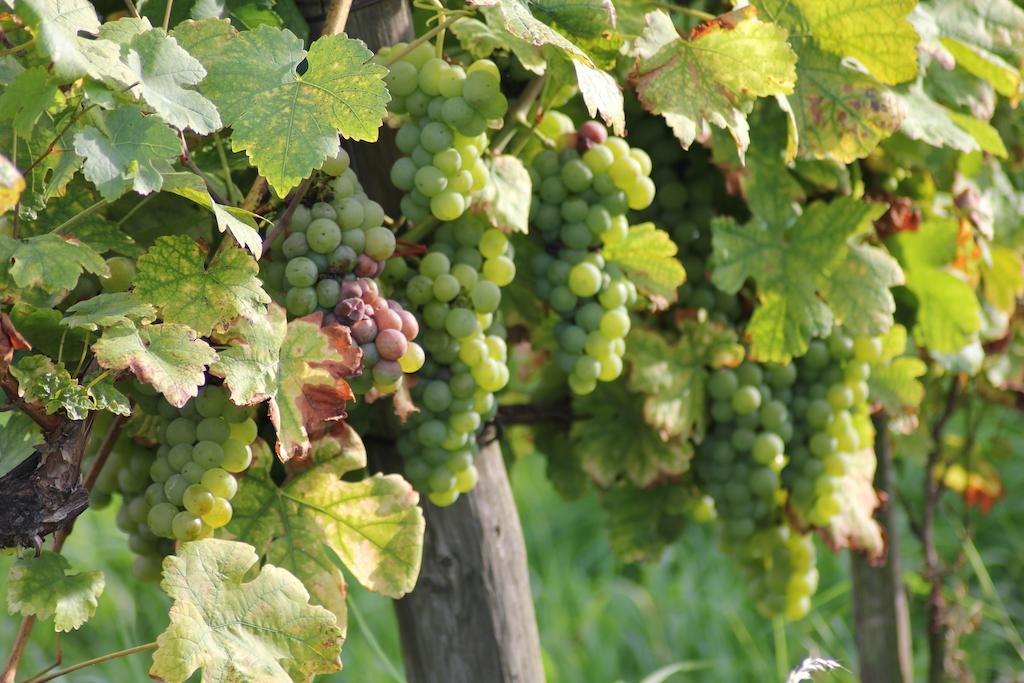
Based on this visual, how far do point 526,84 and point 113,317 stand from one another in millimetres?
548

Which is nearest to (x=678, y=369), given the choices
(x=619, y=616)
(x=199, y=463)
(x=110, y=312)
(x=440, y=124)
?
(x=440, y=124)

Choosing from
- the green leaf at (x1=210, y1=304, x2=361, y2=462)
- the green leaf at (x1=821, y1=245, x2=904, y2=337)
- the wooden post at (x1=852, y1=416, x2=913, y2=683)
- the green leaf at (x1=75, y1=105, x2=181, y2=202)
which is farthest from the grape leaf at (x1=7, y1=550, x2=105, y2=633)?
the wooden post at (x1=852, y1=416, x2=913, y2=683)

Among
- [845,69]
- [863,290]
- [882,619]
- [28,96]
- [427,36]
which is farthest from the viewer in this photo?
[882,619]

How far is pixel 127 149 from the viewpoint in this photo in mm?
722

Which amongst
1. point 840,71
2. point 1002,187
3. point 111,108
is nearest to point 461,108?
point 111,108

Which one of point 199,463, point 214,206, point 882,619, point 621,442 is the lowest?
point 882,619

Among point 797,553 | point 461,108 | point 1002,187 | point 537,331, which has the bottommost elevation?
point 797,553

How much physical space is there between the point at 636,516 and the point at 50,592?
81cm

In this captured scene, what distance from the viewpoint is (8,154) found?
2.61 feet

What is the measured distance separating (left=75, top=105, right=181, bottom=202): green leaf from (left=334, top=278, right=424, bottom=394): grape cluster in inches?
8.0

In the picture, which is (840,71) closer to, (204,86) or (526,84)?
(526,84)

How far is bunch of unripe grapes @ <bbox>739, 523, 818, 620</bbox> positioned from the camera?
4.70 feet

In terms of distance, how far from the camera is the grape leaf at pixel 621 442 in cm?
131

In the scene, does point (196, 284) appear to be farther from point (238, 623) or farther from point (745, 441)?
point (745, 441)
